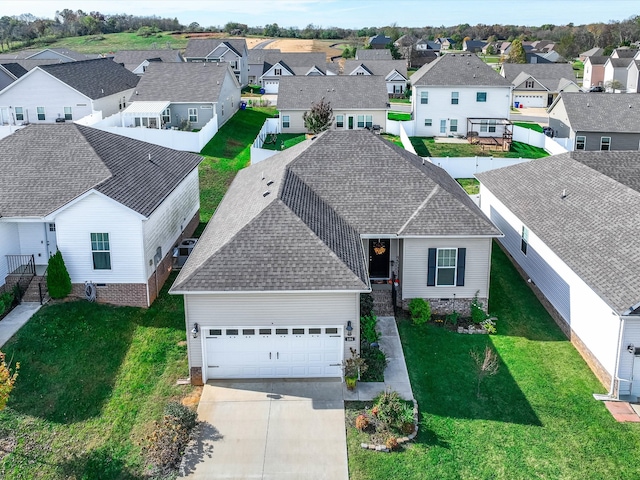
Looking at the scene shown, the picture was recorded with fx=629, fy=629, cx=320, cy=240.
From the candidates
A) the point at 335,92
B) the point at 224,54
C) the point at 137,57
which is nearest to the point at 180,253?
the point at 335,92

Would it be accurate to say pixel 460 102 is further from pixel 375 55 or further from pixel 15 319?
pixel 375 55

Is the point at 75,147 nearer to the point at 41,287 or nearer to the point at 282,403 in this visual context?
the point at 41,287

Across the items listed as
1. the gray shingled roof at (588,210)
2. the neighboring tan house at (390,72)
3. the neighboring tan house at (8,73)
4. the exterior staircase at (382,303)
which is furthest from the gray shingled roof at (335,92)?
the exterior staircase at (382,303)

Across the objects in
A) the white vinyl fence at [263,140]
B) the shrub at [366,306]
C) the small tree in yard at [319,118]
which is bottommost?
the shrub at [366,306]

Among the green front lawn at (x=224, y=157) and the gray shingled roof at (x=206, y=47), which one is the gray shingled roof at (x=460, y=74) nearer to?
the green front lawn at (x=224, y=157)

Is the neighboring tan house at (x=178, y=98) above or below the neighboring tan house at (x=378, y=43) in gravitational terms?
below
